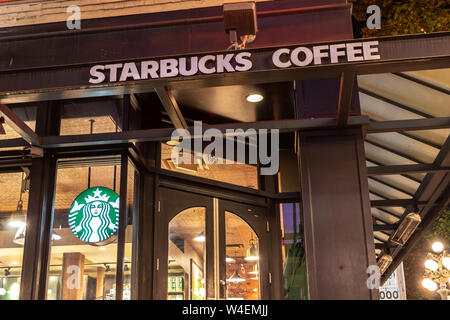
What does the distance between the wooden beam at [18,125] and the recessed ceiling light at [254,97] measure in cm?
233

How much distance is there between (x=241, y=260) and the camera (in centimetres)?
600

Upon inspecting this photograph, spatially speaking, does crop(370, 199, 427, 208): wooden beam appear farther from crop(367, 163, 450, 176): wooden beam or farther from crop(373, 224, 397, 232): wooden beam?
crop(373, 224, 397, 232): wooden beam

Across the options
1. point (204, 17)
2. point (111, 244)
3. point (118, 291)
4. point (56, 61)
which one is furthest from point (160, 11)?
point (118, 291)

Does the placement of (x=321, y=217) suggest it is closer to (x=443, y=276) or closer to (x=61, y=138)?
(x=61, y=138)

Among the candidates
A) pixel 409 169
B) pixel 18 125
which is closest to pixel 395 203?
pixel 409 169

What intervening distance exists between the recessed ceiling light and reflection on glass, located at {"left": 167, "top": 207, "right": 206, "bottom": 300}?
1.40 meters

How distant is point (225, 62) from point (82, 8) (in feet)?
9.92

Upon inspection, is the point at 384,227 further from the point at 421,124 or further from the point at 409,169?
the point at 421,124

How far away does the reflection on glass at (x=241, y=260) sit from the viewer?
232 inches

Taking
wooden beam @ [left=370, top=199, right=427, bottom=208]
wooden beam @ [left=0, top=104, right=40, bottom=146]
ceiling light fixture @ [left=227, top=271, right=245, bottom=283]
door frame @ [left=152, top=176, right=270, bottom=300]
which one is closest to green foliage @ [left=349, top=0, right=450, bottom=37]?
wooden beam @ [left=370, top=199, right=427, bottom=208]

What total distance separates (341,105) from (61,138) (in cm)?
264

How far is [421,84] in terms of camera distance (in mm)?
5820

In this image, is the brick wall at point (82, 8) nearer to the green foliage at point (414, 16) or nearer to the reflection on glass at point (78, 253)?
the reflection on glass at point (78, 253)

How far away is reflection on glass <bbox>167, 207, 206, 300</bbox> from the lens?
5.56 metres
